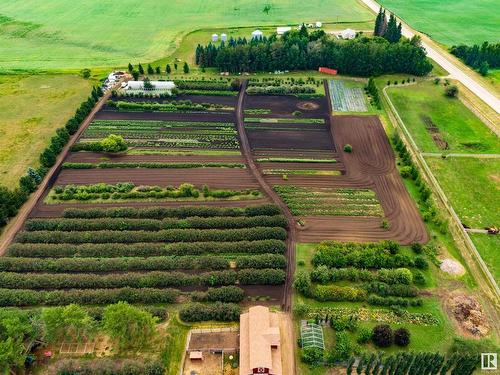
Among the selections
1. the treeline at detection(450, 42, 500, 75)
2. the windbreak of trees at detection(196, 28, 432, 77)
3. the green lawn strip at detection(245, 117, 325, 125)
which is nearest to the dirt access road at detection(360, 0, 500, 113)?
the treeline at detection(450, 42, 500, 75)

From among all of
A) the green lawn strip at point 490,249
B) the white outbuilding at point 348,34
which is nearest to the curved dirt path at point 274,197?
the green lawn strip at point 490,249

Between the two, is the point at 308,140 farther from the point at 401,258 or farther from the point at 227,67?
the point at 227,67

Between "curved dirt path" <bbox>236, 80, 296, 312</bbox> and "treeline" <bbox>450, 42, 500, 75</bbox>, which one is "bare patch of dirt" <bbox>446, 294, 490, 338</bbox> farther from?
Answer: "treeline" <bbox>450, 42, 500, 75</bbox>

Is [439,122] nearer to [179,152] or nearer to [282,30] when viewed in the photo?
[179,152]

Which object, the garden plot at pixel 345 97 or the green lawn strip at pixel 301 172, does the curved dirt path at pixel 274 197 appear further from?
the garden plot at pixel 345 97

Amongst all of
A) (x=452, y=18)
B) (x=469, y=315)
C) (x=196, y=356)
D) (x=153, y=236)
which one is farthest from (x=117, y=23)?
(x=469, y=315)

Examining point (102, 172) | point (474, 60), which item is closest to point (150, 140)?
point (102, 172)
